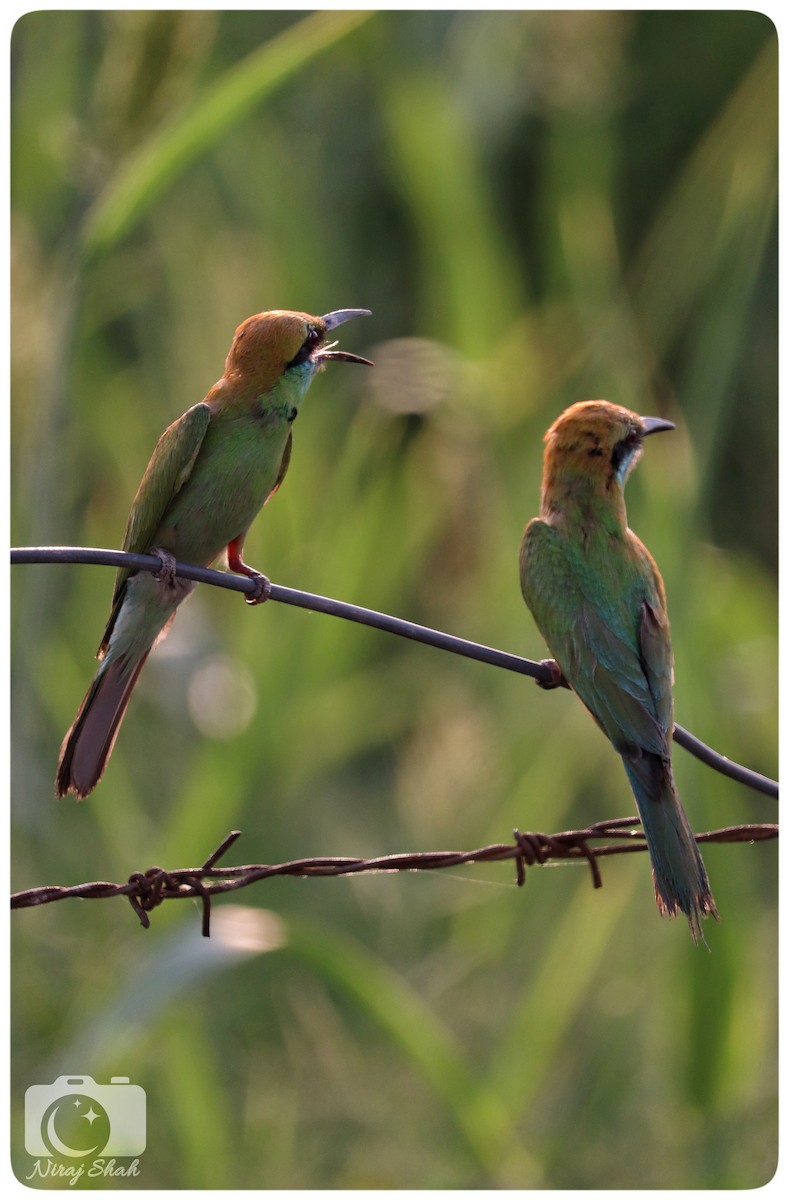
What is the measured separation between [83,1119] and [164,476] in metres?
1.13

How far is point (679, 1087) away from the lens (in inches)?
138

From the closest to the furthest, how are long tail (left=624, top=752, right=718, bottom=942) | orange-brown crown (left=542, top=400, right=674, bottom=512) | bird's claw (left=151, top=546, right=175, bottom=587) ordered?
bird's claw (left=151, top=546, right=175, bottom=587), long tail (left=624, top=752, right=718, bottom=942), orange-brown crown (left=542, top=400, right=674, bottom=512)

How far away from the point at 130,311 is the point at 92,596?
0.94 meters

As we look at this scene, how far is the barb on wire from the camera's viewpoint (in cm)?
170

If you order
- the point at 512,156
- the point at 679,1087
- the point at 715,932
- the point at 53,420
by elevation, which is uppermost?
the point at 512,156

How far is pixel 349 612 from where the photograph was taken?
1826 millimetres

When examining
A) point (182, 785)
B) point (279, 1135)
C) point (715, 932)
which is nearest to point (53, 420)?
point (182, 785)

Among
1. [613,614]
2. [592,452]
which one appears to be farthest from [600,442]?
[613,614]

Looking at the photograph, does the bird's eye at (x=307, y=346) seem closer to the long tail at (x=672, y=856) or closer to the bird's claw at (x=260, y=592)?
the bird's claw at (x=260, y=592)

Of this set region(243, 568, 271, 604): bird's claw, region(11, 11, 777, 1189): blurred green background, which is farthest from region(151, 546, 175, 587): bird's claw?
region(11, 11, 777, 1189): blurred green background

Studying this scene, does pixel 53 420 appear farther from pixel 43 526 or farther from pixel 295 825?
pixel 295 825

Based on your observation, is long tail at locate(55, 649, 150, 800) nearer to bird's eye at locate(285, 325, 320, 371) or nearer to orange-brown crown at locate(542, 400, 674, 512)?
→ bird's eye at locate(285, 325, 320, 371)

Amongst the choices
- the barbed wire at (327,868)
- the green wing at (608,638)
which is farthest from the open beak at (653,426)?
the barbed wire at (327,868)

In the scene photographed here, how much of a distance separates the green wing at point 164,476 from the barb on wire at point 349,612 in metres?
0.50
